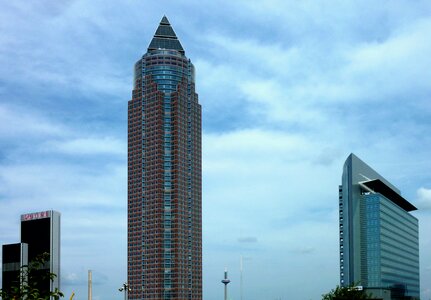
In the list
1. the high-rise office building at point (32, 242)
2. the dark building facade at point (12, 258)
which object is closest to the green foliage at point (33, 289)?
the high-rise office building at point (32, 242)

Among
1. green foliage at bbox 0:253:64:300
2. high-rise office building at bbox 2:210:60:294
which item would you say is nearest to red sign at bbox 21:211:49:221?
high-rise office building at bbox 2:210:60:294

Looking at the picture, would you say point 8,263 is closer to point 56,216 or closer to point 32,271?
point 56,216

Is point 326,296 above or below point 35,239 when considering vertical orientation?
below

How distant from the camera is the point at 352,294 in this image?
120 m

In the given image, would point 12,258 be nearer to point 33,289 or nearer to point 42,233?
point 42,233

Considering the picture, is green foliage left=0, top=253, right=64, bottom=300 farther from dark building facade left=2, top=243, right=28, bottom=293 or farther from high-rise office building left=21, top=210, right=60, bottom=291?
dark building facade left=2, top=243, right=28, bottom=293

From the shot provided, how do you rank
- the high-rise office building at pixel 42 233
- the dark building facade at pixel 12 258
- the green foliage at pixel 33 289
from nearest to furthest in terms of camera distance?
the green foliage at pixel 33 289, the high-rise office building at pixel 42 233, the dark building facade at pixel 12 258

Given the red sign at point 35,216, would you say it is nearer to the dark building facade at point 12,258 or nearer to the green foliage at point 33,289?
the dark building facade at point 12,258

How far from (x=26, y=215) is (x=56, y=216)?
7480mm

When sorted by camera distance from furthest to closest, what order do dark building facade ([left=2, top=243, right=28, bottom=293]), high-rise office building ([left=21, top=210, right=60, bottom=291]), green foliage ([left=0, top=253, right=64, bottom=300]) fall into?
dark building facade ([left=2, top=243, right=28, bottom=293]), high-rise office building ([left=21, top=210, right=60, bottom=291]), green foliage ([left=0, top=253, right=64, bottom=300])

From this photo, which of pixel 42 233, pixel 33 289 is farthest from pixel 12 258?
pixel 33 289

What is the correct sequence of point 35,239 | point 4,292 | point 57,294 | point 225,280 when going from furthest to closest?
point 35,239 → point 225,280 → point 4,292 → point 57,294

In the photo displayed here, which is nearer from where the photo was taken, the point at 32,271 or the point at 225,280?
the point at 32,271

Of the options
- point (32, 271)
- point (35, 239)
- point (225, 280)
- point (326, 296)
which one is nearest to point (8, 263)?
point (35, 239)
